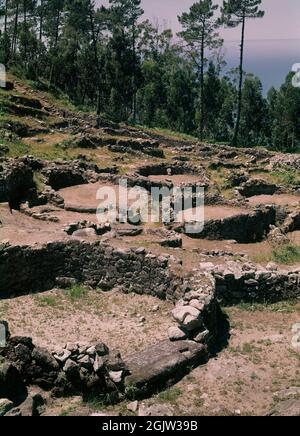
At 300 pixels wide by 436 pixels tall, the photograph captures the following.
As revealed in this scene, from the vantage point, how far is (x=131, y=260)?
16406 mm

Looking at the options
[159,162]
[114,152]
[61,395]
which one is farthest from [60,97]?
[61,395]

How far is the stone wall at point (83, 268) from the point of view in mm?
16125

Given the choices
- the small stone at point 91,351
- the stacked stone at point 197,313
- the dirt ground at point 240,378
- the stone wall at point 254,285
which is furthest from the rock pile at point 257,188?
the small stone at point 91,351

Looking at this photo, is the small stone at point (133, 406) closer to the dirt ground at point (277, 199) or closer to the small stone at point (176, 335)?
the small stone at point (176, 335)

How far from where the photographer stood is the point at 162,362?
1176 centimetres

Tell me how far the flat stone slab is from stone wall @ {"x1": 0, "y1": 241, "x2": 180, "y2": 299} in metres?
3.24

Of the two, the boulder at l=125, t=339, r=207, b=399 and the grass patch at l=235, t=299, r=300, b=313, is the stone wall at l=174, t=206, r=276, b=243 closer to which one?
the grass patch at l=235, t=299, r=300, b=313

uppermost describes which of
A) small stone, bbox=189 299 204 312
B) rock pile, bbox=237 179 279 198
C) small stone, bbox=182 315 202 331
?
rock pile, bbox=237 179 279 198

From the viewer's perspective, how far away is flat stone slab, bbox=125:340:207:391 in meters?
11.2

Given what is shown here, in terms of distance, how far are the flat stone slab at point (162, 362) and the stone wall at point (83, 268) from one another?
128 inches

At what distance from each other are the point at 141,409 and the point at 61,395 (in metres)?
1.79

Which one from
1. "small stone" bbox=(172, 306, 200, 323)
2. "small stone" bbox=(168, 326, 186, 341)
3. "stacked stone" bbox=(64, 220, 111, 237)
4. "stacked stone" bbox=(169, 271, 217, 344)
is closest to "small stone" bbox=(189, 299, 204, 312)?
"stacked stone" bbox=(169, 271, 217, 344)
